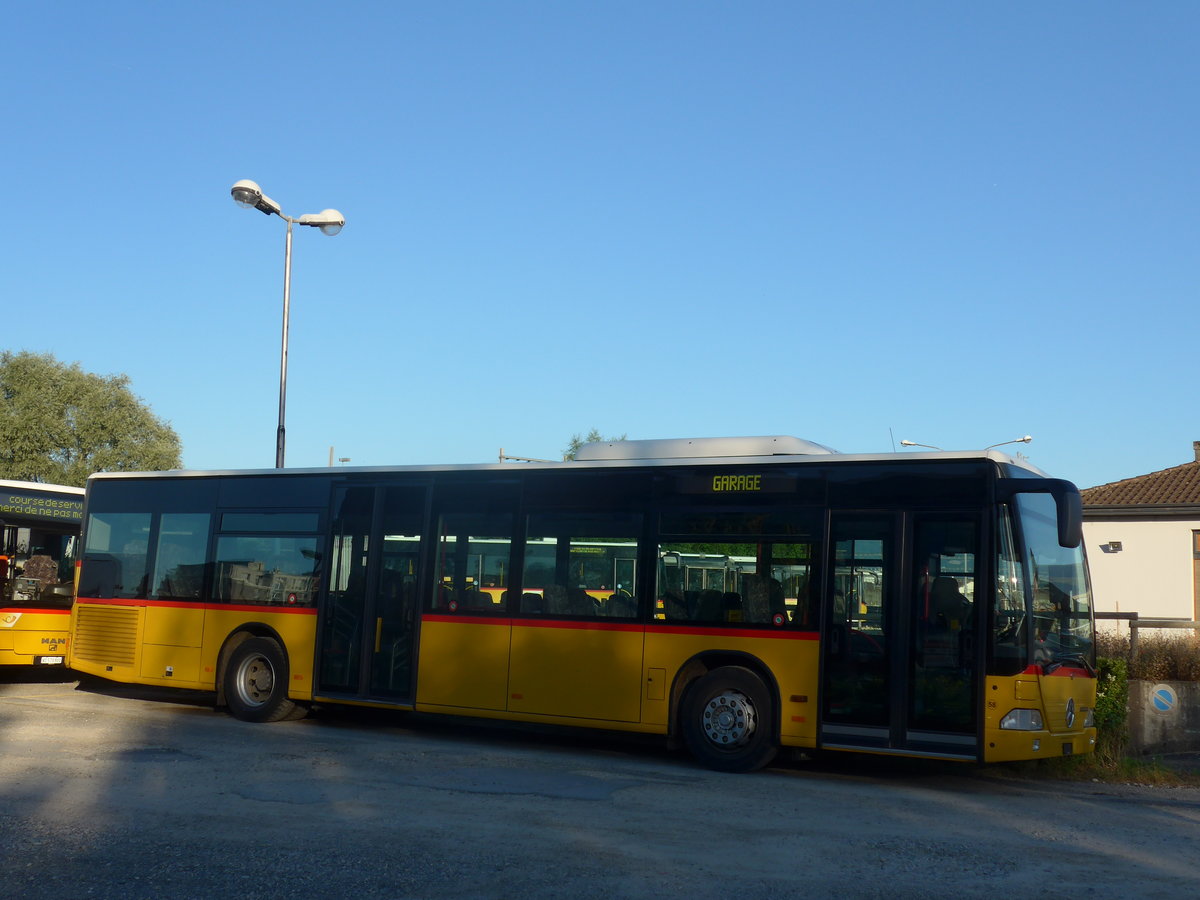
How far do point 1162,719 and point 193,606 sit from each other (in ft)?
38.5

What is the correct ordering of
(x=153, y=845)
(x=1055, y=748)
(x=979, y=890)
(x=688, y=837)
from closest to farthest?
1. (x=979, y=890)
2. (x=153, y=845)
3. (x=688, y=837)
4. (x=1055, y=748)

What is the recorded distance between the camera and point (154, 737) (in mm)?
12461

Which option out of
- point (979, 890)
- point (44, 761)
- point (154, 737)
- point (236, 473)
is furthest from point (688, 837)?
point (236, 473)

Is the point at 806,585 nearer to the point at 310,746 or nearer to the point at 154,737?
the point at 310,746

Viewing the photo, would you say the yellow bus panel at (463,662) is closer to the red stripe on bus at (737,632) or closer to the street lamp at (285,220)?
the red stripe on bus at (737,632)

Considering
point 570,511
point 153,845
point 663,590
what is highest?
point 570,511

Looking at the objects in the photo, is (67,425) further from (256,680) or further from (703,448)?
(703,448)

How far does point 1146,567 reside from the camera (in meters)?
35.2

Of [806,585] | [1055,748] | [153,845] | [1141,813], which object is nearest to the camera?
[153,845]

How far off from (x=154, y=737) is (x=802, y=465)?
23.5 ft

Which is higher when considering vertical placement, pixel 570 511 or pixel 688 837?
pixel 570 511

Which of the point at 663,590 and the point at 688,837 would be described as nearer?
the point at 688,837

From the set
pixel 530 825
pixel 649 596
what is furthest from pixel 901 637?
pixel 530 825

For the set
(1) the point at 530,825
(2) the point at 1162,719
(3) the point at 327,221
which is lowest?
(1) the point at 530,825
